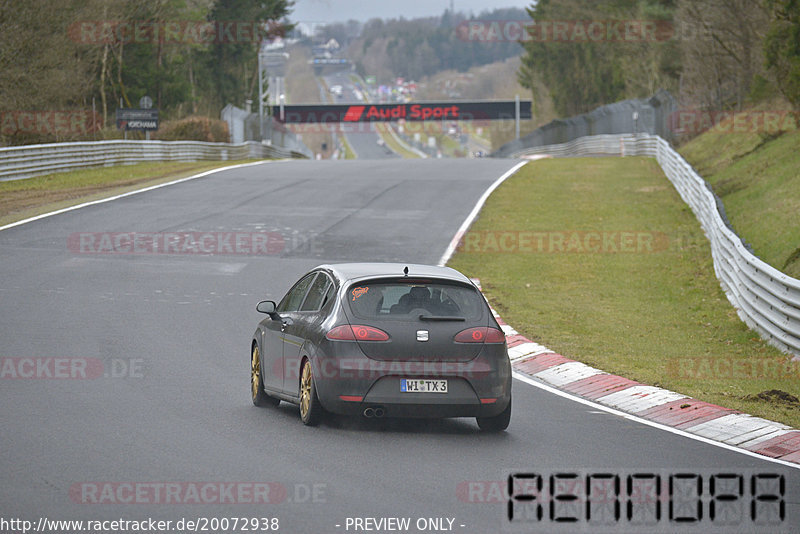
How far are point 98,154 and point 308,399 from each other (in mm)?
33472

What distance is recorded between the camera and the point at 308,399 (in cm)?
983

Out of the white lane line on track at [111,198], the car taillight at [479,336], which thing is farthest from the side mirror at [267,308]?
the white lane line on track at [111,198]

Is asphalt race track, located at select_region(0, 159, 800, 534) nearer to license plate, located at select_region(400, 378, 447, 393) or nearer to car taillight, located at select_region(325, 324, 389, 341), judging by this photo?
license plate, located at select_region(400, 378, 447, 393)

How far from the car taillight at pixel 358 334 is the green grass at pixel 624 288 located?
12.4 feet

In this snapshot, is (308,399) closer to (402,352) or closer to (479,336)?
(402,352)

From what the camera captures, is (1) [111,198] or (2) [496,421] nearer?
(2) [496,421]

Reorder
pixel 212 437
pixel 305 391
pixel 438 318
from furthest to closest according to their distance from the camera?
pixel 305 391, pixel 438 318, pixel 212 437

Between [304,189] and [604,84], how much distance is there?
57.1m

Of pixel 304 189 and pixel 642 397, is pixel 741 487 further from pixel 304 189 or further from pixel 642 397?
pixel 304 189

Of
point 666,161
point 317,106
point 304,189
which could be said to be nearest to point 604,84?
point 317,106

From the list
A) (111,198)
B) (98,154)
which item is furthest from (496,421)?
(98,154)

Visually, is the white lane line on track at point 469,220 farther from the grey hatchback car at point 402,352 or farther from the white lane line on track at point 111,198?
the grey hatchback car at point 402,352

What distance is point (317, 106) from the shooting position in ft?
358

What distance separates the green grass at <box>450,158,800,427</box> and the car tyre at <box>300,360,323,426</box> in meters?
4.16
